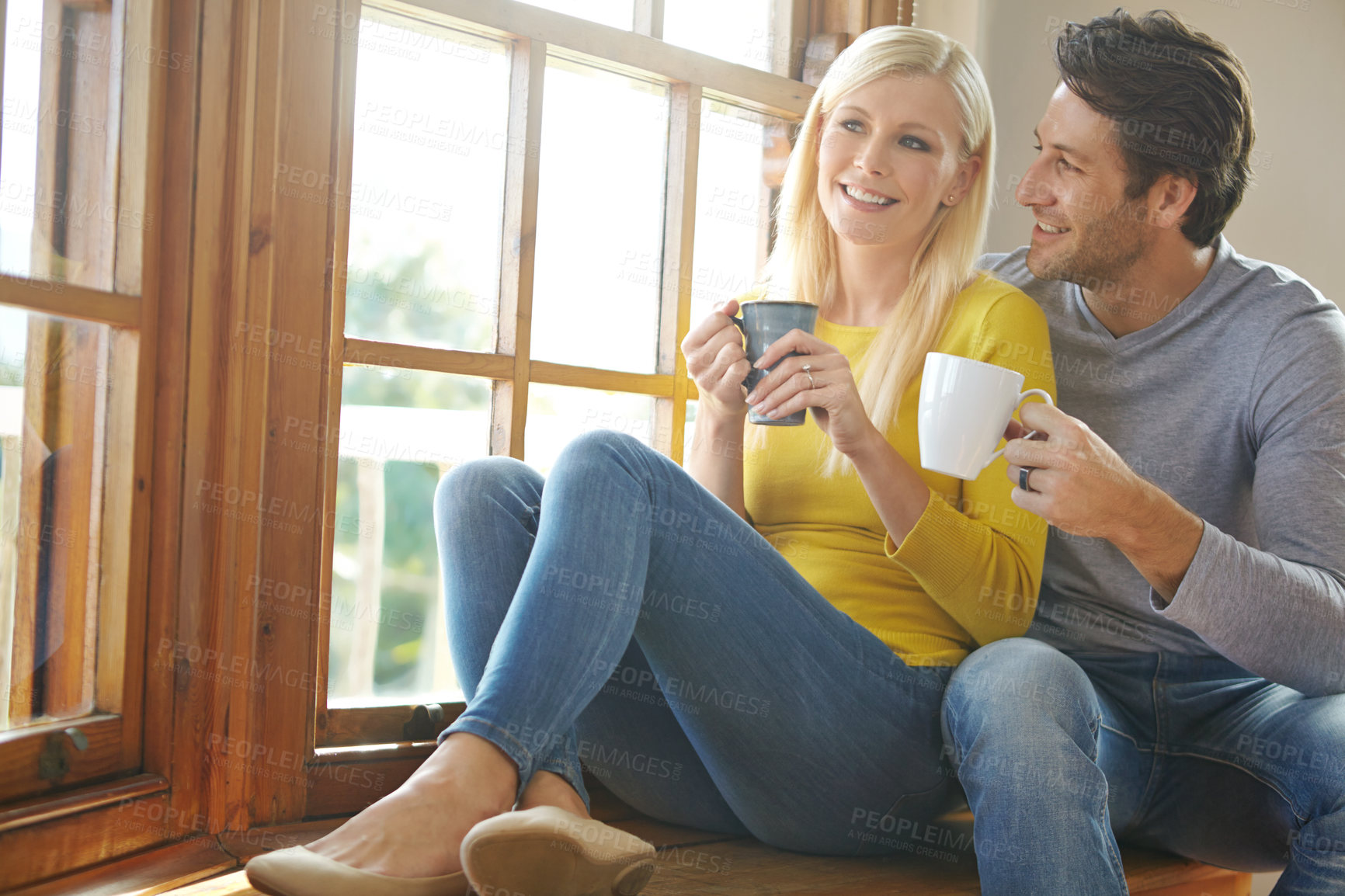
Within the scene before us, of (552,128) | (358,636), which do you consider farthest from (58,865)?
(552,128)

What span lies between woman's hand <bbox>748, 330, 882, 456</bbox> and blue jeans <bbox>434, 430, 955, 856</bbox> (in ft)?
0.43

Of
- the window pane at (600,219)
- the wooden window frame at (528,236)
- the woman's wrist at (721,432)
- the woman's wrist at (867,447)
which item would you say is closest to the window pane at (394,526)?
the wooden window frame at (528,236)

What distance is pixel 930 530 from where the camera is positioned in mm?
1083

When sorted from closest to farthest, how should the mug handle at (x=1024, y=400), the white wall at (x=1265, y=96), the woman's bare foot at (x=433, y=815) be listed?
the woman's bare foot at (x=433, y=815)
the mug handle at (x=1024, y=400)
the white wall at (x=1265, y=96)

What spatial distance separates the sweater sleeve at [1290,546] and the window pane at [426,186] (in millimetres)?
876

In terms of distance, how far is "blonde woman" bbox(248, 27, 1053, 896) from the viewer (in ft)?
2.72

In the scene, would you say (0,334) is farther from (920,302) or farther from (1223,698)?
(1223,698)

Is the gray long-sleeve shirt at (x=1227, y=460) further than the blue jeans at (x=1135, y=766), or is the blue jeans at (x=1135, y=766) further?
the gray long-sleeve shirt at (x=1227, y=460)

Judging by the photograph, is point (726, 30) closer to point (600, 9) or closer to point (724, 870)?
point (600, 9)

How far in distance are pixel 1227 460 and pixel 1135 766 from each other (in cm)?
37

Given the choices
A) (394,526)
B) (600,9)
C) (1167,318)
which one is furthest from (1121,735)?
(600,9)

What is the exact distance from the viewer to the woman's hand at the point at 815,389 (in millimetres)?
1033

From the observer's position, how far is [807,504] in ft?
4.18

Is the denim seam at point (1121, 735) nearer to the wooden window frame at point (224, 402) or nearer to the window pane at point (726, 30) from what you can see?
the wooden window frame at point (224, 402)
